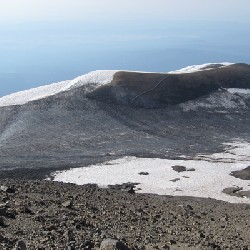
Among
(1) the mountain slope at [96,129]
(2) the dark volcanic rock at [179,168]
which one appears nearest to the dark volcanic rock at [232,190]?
(2) the dark volcanic rock at [179,168]

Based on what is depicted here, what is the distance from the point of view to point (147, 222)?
23.9 metres

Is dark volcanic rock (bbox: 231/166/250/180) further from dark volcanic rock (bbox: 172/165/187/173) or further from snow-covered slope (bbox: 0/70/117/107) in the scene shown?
snow-covered slope (bbox: 0/70/117/107)

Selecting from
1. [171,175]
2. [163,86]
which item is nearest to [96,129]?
[163,86]

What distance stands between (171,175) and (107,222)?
23.0 meters

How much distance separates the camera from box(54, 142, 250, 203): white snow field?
40.8 metres

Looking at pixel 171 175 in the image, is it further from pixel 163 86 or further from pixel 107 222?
pixel 163 86

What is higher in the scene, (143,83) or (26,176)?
(143,83)

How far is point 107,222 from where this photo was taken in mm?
22484

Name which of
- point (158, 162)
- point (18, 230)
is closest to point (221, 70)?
point (158, 162)

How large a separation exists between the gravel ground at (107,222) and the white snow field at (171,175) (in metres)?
8.11

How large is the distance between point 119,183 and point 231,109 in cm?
3513

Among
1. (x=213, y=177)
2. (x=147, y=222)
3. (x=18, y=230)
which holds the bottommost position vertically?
(x=213, y=177)

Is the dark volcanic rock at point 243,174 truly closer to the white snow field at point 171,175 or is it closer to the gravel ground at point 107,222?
the white snow field at point 171,175

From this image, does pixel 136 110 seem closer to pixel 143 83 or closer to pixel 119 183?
pixel 143 83
